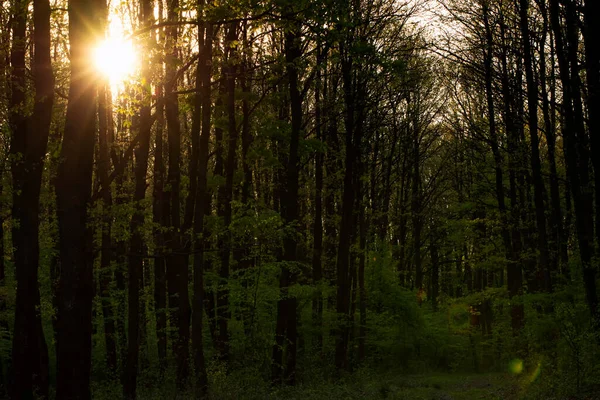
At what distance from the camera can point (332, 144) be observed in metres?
27.9

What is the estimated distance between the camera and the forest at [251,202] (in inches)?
399

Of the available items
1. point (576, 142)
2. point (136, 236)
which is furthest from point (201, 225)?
point (576, 142)

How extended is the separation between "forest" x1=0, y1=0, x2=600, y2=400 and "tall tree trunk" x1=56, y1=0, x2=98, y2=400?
31 mm

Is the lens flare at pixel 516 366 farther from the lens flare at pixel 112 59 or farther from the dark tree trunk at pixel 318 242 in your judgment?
the lens flare at pixel 112 59

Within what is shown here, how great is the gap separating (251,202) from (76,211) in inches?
341

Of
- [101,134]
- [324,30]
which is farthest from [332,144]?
[324,30]

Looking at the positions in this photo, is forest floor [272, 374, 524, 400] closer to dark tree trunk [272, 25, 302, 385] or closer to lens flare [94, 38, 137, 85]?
dark tree trunk [272, 25, 302, 385]

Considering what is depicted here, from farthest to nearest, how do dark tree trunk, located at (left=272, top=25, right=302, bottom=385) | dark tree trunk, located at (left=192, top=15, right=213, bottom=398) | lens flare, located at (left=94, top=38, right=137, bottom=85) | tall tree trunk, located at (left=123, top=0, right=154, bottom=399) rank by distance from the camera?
dark tree trunk, located at (left=272, top=25, right=302, bottom=385) → tall tree trunk, located at (left=123, top=0, right=154, bottom=399) → dark tree trunk, located at (left=192, top=15, right=213, bottom=398) → lens flare, located at (left=94, top=38, right=137, bottom=85)

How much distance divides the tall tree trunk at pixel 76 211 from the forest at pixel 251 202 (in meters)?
0.03

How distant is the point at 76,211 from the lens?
8641 mm

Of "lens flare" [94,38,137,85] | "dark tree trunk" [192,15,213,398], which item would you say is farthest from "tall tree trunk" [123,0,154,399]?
"lens flare" [94,38,137,85]

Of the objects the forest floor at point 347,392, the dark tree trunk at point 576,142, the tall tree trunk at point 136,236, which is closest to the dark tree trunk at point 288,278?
the forest floor at point 347,392

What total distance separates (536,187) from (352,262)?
12077 millimetres

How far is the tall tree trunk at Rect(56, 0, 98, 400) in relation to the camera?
8.53 meters
